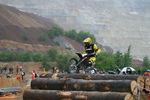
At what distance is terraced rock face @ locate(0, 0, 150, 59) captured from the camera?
164750 millimetres

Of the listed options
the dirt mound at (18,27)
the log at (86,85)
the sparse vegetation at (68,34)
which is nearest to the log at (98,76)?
the log at (86,85)

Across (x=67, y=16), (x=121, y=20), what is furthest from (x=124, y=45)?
(x=67, y=16)

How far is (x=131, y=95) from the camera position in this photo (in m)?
10.2

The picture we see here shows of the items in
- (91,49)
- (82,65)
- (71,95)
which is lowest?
A: (71,95)

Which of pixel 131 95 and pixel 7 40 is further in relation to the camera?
pixel 7 40

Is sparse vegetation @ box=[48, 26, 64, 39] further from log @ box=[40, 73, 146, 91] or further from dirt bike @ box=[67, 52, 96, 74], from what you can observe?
log @ box=[40, 73, 146, 91]

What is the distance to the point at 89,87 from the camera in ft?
Answer: 37.7

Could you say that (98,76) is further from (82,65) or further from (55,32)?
(55,32)

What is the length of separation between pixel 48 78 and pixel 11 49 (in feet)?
279

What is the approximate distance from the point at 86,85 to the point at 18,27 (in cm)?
10519

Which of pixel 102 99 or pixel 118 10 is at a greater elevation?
pixel 118 10

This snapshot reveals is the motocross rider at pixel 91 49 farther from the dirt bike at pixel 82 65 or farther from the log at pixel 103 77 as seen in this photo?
the log at pixel 103 77

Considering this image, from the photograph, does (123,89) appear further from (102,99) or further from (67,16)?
(67,16)

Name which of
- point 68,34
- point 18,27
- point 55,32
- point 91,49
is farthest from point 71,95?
point 68,34
